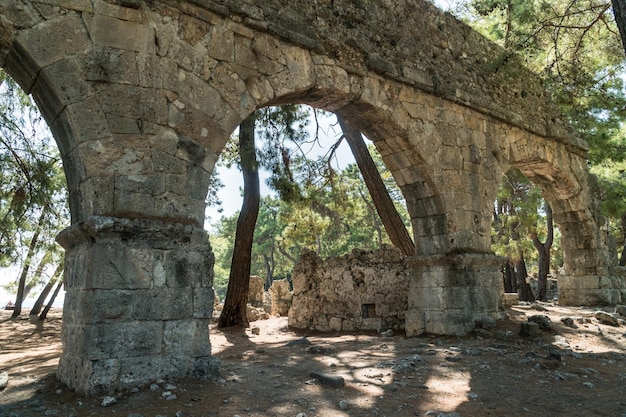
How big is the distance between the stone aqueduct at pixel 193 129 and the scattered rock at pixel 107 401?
5.9 inches

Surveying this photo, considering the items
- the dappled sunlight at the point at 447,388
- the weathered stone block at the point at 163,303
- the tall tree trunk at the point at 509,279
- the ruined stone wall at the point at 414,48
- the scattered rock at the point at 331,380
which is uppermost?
the ruined stone wall at the point at 414,48

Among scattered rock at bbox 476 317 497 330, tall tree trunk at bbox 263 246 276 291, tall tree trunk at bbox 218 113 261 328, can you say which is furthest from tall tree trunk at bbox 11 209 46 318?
tall tree trunk at bbox 263 246 276 291

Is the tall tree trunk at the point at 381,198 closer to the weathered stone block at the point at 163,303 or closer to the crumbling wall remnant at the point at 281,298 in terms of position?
the crumbling wall remnant at the point at 281,298

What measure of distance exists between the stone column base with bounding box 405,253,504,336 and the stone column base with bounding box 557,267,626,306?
152 inches

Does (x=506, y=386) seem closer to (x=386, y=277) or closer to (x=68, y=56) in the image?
(x=386, y=277)

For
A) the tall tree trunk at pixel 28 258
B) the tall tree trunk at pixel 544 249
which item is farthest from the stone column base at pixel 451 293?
the tall tree trunk at pixel 544 249

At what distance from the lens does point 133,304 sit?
3.54m

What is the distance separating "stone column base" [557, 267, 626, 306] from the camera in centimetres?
909

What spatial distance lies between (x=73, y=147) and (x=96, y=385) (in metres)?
1.89

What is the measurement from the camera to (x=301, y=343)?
20.9ft

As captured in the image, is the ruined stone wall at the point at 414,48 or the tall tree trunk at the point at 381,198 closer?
the ruined stone wall at the point at 414,48

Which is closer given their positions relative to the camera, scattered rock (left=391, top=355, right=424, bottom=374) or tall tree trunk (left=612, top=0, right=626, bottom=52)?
tall tree trunk (left=612, top=0, right=626, bottom=52)

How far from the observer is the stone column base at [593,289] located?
9094 mm

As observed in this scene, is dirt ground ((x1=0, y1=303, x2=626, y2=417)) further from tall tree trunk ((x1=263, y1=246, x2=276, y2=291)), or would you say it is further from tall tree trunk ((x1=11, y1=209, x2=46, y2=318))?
tall tree trunk ((x1=263, y1=246, x2=276, y2=291))
